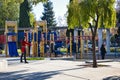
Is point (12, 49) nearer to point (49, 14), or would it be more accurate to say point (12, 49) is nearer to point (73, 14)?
point (73, 14)

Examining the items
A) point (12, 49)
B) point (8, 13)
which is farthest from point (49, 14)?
point (12, 49)

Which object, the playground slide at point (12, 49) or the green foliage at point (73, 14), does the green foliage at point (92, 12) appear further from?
the playground slide at point (12, 49)

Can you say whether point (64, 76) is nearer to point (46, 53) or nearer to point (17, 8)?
point (46, 53)

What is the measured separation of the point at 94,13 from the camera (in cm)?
2378

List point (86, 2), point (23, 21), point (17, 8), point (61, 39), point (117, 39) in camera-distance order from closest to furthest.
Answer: point (86, 2) < point (61, 39) < point (117, 39) < point (23, 21) < point (17, 8)

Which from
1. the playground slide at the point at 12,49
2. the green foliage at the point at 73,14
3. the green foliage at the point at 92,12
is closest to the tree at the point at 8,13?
the playground slide at the point at 12,49

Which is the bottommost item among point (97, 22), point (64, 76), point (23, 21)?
point (64, 76)

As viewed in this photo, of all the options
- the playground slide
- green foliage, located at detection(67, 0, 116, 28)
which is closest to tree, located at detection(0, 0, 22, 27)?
the playground slide

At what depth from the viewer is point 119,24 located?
5269 cm

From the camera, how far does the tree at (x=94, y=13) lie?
23317 mm

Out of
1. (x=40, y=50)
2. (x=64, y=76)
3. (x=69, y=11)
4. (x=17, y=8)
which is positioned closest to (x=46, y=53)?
(x=40, y=50)

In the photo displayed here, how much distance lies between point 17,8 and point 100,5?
214ft

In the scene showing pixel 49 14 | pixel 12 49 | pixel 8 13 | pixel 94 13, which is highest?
pixel 49 14

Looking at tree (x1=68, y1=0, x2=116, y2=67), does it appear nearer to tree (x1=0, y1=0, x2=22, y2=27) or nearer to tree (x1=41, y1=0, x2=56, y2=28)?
tree (x1=0, y1=0, x2=22, y2=27)
